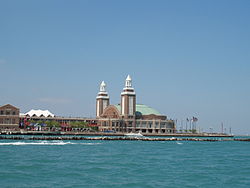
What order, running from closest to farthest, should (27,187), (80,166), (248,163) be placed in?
(27,187), (80,166), (248,163)

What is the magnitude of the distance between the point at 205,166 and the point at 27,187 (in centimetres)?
2838

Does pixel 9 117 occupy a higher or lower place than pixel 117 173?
higher

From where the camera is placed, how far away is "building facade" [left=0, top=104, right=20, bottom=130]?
185 metres

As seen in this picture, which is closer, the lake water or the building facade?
the lake water

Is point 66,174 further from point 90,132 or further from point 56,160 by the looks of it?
point 90,132

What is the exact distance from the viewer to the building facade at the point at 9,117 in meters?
185

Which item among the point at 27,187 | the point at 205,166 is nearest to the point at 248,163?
the point at 205,166

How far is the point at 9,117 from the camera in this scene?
185500mm

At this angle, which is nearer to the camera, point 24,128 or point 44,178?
point 44,178

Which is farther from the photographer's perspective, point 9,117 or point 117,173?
point 9,117

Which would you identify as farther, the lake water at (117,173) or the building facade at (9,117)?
the building facade at (9,117)

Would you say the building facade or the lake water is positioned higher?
the building facade

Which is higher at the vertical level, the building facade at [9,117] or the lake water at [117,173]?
the building facade at [9,117]

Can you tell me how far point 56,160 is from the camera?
65125 mm
